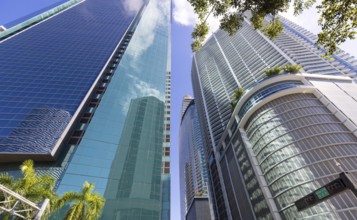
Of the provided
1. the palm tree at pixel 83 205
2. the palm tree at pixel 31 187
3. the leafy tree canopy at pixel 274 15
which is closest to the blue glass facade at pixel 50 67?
the palm tree at pixel 31 187

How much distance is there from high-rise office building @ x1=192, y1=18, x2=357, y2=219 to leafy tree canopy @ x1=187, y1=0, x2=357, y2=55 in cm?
2786

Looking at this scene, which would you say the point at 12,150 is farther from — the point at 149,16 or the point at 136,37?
the point at 149,16

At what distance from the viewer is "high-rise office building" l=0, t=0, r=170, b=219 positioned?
3159 cm

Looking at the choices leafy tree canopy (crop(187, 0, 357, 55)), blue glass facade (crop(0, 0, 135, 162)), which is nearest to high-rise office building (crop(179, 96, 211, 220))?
blue glass facade (crop(0, 0, 135, 162))

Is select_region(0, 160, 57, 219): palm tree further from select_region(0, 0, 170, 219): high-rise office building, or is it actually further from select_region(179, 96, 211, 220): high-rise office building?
select_region(179, 96, 211, 220): high-rise office building

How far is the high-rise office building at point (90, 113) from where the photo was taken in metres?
31.6

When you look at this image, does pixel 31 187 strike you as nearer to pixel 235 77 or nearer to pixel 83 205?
pixel 83 205

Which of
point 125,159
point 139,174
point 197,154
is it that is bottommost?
point 139,174

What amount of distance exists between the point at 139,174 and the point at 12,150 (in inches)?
774

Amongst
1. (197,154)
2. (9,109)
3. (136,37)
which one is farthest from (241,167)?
(197,154)

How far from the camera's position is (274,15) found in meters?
10.8

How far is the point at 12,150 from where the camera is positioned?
1198 inches

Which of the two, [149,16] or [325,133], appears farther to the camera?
[149,16]

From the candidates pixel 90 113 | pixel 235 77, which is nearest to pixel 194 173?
pixel 235 77
